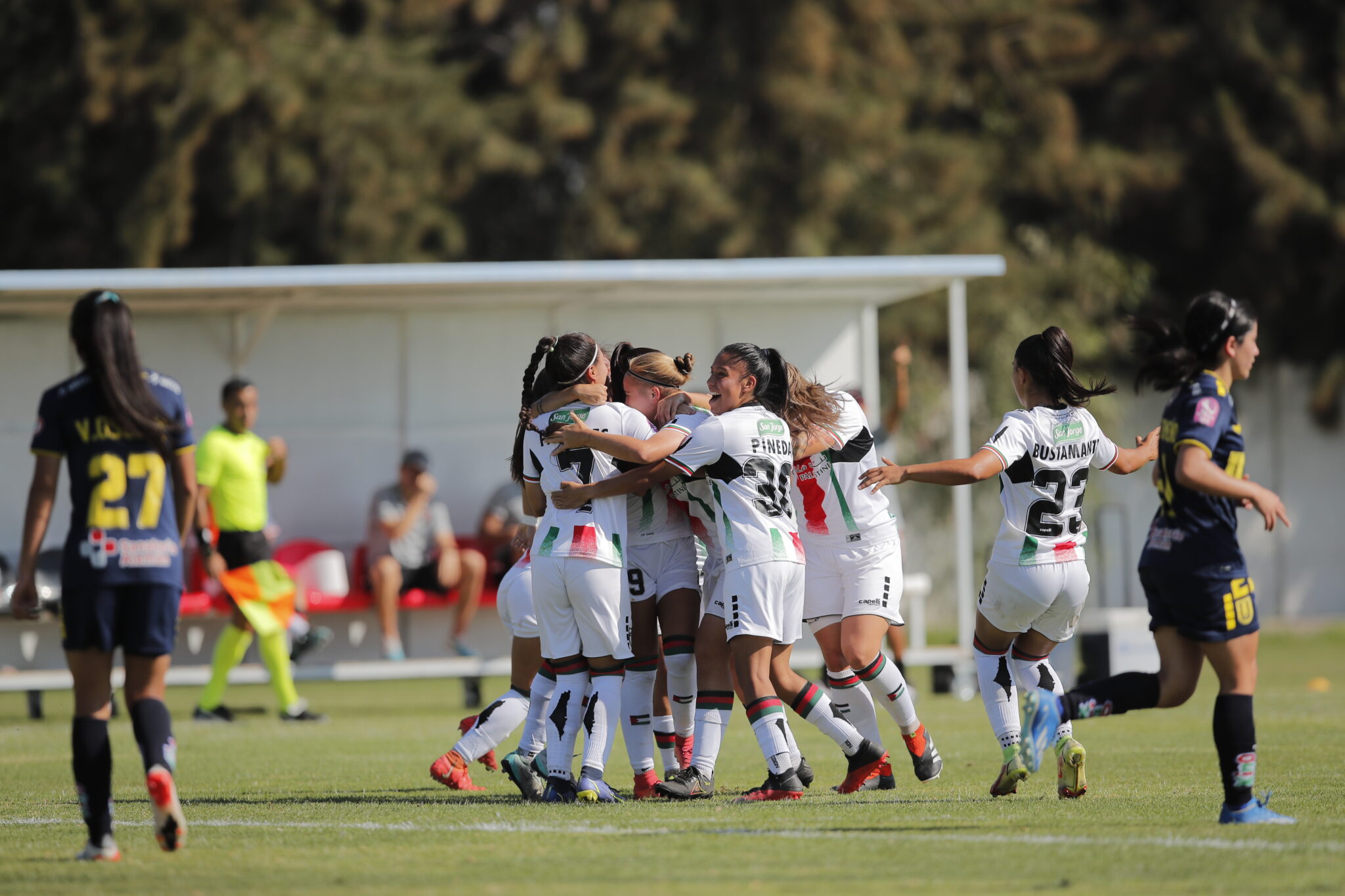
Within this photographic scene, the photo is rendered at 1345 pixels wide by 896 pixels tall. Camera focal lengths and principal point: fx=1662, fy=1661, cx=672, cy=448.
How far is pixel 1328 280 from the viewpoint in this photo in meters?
21.8

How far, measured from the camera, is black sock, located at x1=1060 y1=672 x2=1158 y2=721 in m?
6.00

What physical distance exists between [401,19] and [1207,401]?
15499mm

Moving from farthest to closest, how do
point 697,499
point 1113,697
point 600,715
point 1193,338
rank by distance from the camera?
1. point 697,499
2. point 600,715
3. point 1113,697
4. point 1193,338

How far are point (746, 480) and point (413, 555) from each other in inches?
280

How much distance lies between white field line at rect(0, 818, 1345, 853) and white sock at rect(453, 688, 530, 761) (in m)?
0.92

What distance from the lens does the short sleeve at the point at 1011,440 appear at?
22.0 ft

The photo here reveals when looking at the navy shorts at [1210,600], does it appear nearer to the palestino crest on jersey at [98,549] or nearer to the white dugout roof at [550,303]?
the palestino crest on jersey at [98,549]

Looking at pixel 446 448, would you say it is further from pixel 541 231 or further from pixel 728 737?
pixel 541 231

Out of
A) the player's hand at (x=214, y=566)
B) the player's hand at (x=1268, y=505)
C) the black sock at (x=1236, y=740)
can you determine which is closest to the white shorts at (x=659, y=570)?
the black sock at (x=1236, y=740)

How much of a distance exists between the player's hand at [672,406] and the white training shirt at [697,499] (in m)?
0.03

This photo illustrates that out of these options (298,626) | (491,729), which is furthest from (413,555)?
(491,729)

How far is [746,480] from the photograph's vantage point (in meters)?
6.73

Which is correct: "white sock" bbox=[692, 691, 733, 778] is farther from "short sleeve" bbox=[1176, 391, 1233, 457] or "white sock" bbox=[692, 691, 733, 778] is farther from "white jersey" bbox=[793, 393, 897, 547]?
"short sleeve" bbox=[1176, 391, 1233, 457]

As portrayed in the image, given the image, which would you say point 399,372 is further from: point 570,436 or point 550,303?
point 570,436
